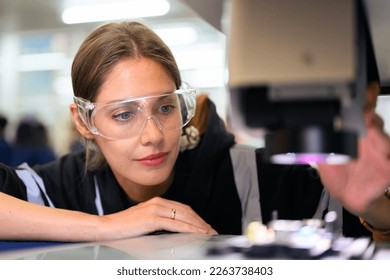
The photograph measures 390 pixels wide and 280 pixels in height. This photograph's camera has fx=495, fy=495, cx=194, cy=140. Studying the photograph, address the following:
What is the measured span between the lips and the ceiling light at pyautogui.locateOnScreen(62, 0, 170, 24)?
0.40 metres

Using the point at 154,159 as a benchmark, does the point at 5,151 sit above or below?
below

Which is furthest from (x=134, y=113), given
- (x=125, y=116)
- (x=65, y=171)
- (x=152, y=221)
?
(x=65, y=171)

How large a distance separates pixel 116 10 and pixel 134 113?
0.41 metres

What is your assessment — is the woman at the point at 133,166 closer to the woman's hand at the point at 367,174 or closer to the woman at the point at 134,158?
the woman at the point at 134,158

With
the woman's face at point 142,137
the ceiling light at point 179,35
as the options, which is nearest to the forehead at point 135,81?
the woman's face at point 142,137

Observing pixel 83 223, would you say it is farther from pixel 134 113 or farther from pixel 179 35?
pixel 179 35

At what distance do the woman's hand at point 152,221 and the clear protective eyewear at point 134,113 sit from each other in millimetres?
125

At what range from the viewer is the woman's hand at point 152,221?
75 centimetres

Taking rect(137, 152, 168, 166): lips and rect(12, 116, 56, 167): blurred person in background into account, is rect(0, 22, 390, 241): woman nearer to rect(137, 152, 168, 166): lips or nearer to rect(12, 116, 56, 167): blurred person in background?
rect(137, 152, 168, 166): lips

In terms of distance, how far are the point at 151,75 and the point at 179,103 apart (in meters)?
0.07

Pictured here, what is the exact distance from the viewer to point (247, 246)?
61 centimetres

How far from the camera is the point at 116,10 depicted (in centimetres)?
112
